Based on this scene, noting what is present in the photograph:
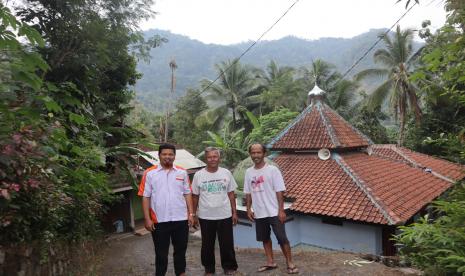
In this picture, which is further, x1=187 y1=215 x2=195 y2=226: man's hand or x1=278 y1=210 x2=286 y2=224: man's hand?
x1=278 y1=210 x2=286 y2=224: man's hand

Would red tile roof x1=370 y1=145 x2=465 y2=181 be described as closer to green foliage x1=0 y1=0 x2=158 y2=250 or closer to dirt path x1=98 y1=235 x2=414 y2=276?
dirt path x1=98 y1=235 x2=414 y2=276

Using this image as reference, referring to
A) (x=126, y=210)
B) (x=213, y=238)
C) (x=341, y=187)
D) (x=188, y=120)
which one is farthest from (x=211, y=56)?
(x=213, y=238)

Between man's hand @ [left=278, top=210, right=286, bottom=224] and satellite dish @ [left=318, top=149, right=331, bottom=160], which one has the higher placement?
satellite dish @ [left=318, top=149, right=331, bottom=160]

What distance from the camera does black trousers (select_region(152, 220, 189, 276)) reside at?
388cm

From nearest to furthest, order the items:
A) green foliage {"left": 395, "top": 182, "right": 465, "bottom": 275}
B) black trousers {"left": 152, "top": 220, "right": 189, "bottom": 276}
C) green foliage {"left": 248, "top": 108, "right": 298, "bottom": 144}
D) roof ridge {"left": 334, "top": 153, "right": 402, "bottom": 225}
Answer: green foliage {"left": 395, "top": 182, "right": 465, "bottom": 275}
black trousers {"left": 152, "top": 220, "right": 189, "bottom": 276}
roof ridge {"left": 334, "top": 153, "right": 402, "bottom": 225}
green foliage {"left": 248, "top": 108, "right": 298, "bottom": 144}

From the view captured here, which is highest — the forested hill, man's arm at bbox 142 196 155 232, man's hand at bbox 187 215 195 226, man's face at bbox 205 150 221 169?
the forested hill

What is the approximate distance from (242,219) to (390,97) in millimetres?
17314

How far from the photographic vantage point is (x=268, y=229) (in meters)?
4.62

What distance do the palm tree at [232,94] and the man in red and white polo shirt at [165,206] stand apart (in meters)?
25.0

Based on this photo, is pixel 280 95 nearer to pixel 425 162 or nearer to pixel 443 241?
pixel 425 162

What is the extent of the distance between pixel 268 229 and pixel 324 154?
8.05 meters

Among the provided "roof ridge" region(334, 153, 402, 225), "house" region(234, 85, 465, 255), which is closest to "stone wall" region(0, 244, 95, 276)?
"house" region(234, 85, 465, 255)

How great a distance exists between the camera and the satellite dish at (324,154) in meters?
12.1

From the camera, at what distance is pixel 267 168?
14.8 feet
